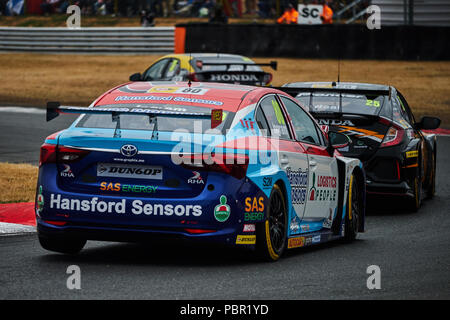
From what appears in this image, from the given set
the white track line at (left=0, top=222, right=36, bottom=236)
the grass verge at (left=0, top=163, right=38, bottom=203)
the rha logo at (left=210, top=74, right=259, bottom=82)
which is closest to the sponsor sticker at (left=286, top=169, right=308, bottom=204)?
the white track line at (left=0, top=222, right=36, bottom=236)

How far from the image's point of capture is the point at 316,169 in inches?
355

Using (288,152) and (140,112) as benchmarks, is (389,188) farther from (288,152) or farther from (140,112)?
(140,112)

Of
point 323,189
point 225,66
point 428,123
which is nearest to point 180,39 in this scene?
point 225,66

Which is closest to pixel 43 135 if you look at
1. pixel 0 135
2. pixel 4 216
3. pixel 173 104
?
pixel 0 135

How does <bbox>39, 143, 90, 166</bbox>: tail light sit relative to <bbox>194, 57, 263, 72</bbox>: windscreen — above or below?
above

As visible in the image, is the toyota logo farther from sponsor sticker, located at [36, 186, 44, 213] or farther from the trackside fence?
the trackside fence

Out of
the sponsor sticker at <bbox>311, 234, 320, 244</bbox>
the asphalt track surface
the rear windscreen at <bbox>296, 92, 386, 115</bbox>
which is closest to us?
the asphalt track surface

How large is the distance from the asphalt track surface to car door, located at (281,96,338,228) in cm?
36

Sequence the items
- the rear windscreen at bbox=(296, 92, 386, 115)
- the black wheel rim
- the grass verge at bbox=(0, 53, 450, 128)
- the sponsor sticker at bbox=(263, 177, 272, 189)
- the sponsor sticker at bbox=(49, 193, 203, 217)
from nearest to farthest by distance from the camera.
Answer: the sponsor sticker at bbox=(49, 193, 203, 217) → the sponsor sticker at bbox=(263, 177, 272, 189) → the black wheel rim → the rear windscreen at bbox=(296, 92, 386, 115) → the grass verge at bbox=(0, 53, 450, 128)

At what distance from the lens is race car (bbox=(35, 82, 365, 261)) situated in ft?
24.7

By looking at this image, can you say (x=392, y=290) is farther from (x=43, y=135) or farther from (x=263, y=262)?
(x=43, y=135)

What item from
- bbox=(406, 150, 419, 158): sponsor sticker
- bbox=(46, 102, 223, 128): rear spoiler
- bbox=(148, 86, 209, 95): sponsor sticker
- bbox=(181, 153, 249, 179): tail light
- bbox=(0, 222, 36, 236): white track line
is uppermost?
bbox=(148, 86, 209, 95): sponsor sticker

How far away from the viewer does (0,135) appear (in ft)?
66.0

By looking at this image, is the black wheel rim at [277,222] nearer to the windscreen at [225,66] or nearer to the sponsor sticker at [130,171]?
the sponsor sticker at [130,171]
